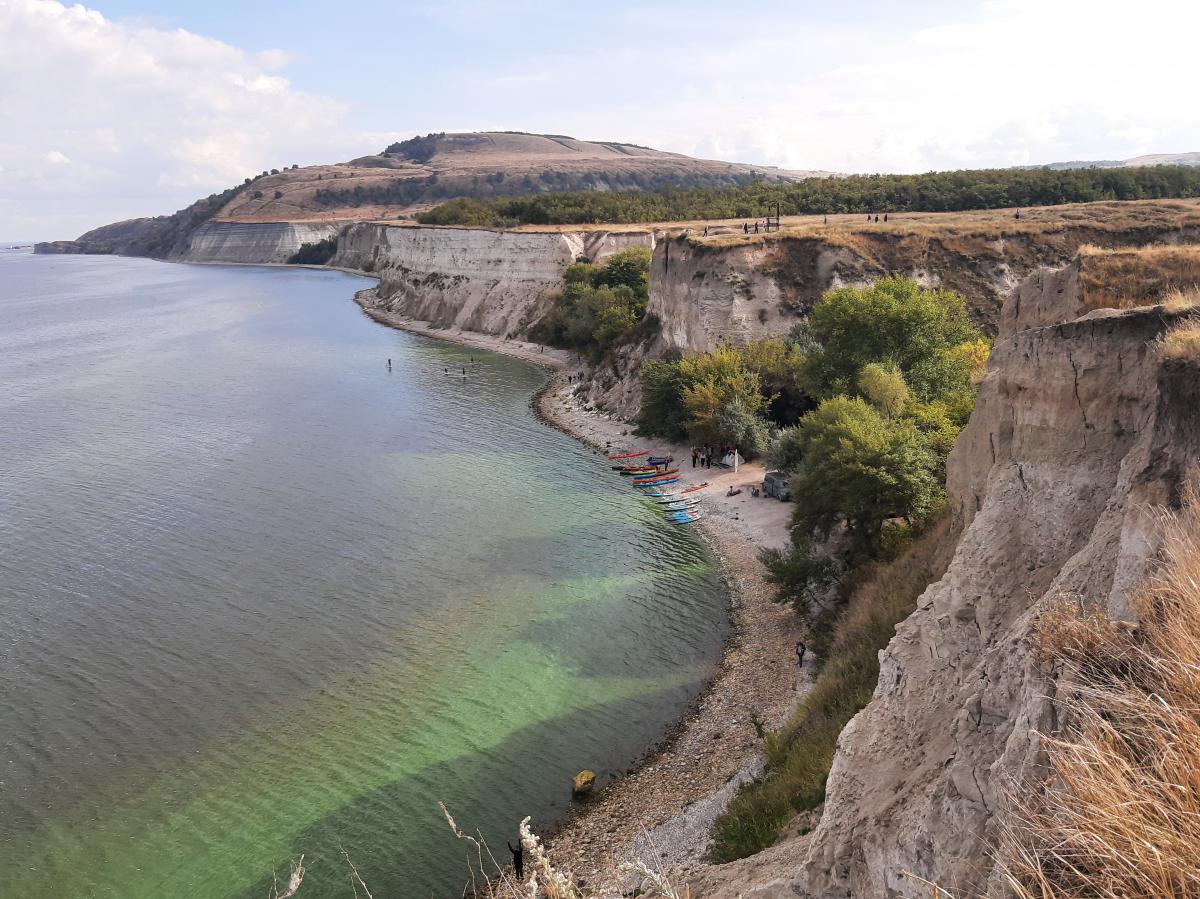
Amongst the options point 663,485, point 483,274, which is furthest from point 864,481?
point 483,274

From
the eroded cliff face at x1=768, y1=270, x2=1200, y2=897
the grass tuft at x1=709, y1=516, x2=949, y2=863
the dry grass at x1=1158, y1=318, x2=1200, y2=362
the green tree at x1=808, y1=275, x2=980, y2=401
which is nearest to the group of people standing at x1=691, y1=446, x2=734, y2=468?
the green tree at x1=808, y1=275, x2=980, y2=401

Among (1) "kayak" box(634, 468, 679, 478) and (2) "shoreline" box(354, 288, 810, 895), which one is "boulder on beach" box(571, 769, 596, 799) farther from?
(1) "kayak" box(634, 468, 679, 478)

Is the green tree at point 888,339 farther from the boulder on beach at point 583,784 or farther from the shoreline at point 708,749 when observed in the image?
the boulder on beach at point 583,784

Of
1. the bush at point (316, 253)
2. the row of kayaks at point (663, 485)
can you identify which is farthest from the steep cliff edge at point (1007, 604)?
the bush at point (316, 253)

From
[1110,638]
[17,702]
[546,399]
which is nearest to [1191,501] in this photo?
[1110,638]

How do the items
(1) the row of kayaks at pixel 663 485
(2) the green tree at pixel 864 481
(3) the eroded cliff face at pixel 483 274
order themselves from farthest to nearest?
(3) the eroded cliff face at pixel 483 274
(1) the row of kayaks at pixel 663 485
(2) the green tree at pixel 864 481

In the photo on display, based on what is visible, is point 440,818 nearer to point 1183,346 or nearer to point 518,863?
point 518,863

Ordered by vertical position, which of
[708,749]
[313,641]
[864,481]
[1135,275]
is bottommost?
[708,749]

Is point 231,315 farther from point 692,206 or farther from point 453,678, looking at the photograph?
point 453,678
